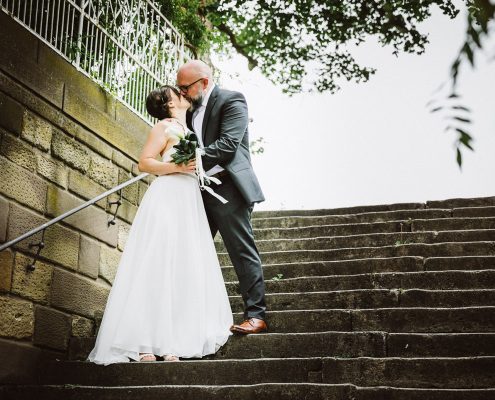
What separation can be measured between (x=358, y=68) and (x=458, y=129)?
1066 cm

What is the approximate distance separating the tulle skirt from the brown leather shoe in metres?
0.09

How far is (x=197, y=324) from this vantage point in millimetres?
4410

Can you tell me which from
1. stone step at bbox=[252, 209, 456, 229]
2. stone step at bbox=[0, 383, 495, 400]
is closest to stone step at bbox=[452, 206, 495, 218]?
stone step at bbox=[252, 209, 456, 229]

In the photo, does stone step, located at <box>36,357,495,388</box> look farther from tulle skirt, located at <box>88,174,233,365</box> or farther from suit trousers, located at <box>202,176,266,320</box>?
suit trousers, located at <box>202,176,266,320</box>

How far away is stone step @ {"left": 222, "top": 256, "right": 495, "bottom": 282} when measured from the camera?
5.45 m

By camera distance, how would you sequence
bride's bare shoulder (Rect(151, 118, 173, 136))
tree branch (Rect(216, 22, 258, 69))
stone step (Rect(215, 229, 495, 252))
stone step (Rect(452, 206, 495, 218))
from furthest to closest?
tree branch (Rect(216, 22, 258, 69)) → stone step (Rect(452, 206, 495, 218)) → stone step (Rect(215, 229, 495, 252)) → bride's bare shoulder (Rect(151, 118, 173, 136))

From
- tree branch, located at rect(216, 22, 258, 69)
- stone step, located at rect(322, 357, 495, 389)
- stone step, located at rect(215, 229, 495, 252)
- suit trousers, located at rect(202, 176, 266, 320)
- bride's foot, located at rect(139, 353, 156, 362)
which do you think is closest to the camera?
stone step, located at rect(322, 357, 495, 389)

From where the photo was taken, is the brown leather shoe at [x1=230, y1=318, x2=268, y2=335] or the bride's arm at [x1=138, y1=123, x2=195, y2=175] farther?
the bride's arm at [x1=138, y1=123, x2=195, y2=175]

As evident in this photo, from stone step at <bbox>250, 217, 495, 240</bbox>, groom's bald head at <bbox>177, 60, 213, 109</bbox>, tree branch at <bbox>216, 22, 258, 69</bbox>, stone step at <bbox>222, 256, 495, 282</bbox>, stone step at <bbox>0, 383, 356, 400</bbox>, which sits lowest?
stone step at <bbox>0, 383, 356, 400</bbox>

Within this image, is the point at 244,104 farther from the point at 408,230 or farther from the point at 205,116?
the point at 408,230

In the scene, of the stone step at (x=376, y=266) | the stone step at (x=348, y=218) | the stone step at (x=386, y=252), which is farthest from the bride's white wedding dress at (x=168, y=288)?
the stone step at (x=348, y=218)

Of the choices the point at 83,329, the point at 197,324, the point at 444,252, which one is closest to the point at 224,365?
the point at 197,324

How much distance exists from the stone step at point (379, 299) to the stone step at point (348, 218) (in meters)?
2.29

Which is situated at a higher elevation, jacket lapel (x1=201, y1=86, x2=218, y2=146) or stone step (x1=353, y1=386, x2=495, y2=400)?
jacket lapel (x1=201, y1=86, x2=218, y2=146)
